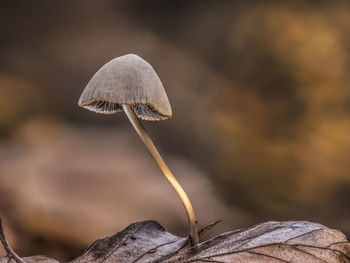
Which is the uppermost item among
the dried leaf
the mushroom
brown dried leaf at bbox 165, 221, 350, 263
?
the mushroom

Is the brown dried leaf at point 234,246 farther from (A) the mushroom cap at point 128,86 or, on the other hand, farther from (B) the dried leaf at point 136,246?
(A) the mushroom cap at point 128,86

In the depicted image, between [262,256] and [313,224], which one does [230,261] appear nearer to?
[262,256]

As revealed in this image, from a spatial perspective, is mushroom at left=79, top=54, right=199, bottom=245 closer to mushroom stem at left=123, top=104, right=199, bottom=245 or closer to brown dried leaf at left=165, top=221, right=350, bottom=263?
mushroom stem at left=123, top=104, right=199, bottom=245

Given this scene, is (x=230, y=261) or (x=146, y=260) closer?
(x=230, y=261)

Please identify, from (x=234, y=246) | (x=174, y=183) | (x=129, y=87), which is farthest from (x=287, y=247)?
(x=129, y=87)

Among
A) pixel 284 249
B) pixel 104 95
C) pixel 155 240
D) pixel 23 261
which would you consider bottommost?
pixel 23 261

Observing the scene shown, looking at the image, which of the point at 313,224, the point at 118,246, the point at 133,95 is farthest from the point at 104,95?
the point at 313,224

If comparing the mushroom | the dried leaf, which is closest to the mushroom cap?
the mushroom

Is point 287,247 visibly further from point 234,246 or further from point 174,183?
point 174,183

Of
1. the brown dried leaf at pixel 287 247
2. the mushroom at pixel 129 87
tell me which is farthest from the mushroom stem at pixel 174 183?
the brown dried leaf at pixel 287 247

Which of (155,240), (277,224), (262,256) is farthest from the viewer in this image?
(155,240)

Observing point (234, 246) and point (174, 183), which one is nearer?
point (234, 246)
